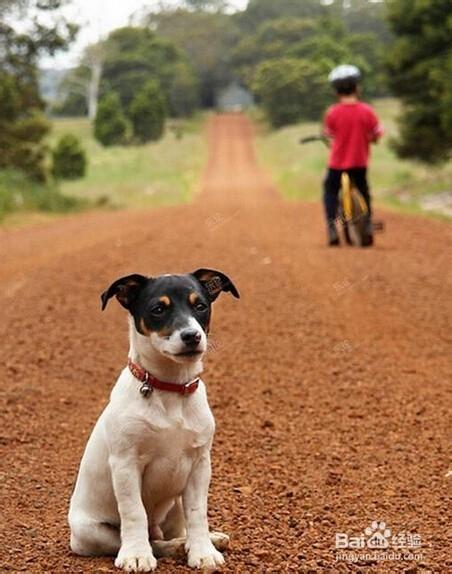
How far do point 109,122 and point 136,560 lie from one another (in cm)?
3704

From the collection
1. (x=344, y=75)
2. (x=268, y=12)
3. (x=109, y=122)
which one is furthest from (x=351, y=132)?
(x=268, y=12)

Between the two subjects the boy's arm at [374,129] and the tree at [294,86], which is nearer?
the boy's arm at [374,129]

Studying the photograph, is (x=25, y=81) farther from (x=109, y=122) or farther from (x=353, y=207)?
(x=353, y=207)

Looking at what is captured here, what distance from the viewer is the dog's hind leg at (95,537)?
4.47 meters

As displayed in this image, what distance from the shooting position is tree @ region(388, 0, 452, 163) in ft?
102

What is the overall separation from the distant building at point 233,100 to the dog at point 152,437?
62460mm

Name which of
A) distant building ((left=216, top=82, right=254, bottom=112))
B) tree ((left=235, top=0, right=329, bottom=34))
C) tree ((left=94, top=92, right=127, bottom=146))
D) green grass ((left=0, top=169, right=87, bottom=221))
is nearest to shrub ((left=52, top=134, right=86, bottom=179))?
tree ((left=94, top=92, right=127, bottom=146))

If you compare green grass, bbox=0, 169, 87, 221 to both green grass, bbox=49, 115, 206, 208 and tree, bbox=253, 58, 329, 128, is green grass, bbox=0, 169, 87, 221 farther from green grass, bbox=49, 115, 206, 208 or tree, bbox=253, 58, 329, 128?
tree, bbox=253, 58, 329, 128

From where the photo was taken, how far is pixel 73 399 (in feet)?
26.4

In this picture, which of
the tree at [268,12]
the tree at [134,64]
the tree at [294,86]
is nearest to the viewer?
the tree at [134,64]

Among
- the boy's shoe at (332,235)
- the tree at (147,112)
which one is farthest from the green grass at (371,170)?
the boy's shoe at (332,235)

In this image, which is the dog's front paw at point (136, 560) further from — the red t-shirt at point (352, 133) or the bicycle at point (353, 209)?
the red t-shirt at point (352, 133)

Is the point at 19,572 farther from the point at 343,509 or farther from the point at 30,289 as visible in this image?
the point at 30,289

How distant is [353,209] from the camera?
1538 centimetres
